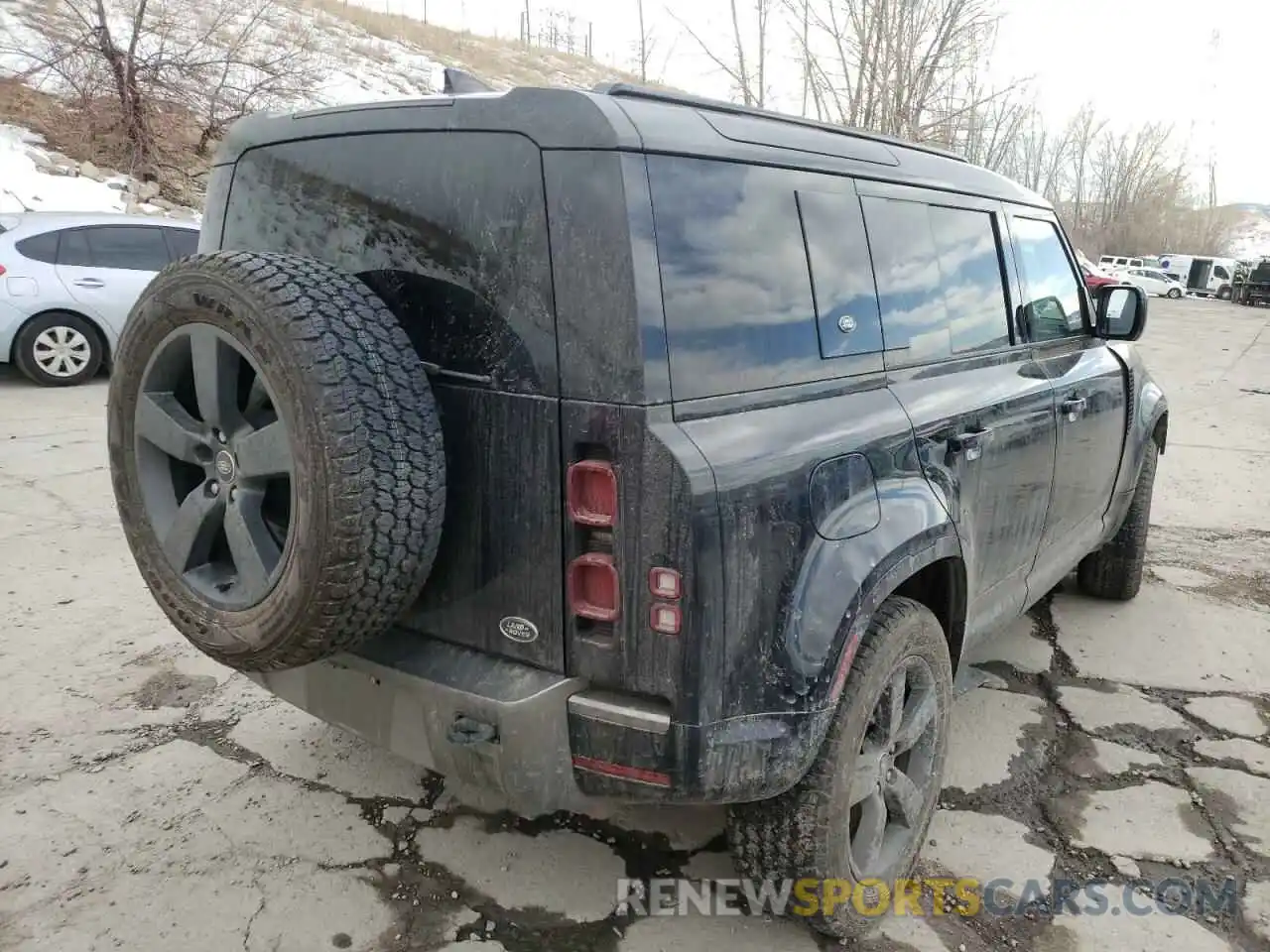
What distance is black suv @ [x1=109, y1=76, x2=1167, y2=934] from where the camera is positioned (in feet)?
5.88

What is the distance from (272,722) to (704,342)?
2.24 meters

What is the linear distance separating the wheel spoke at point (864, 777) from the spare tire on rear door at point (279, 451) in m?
1.15

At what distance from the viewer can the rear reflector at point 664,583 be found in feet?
5.76

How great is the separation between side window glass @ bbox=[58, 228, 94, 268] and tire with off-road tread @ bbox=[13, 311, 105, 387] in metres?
0.48

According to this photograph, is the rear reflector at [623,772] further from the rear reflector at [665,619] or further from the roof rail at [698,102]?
the roof rail at [698,102]

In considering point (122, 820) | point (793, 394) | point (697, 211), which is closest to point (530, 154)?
point (697, 211)

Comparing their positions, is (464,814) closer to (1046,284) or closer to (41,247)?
(1046,284)

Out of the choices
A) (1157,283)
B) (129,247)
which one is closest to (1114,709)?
(129,247)

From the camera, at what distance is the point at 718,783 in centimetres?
187

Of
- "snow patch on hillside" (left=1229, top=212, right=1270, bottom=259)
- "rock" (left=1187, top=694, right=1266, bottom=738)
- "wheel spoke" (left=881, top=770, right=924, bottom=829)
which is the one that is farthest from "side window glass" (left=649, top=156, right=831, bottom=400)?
"snow patch on hillside" (left=1229, top=212, right=1270, bottom=259)

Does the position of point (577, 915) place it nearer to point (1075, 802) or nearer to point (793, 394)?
point (793, 394)

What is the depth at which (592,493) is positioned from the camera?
1.81m

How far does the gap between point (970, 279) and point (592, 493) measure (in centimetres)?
171

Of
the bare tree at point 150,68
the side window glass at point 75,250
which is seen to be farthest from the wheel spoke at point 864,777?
the bare tree at point 150,68
